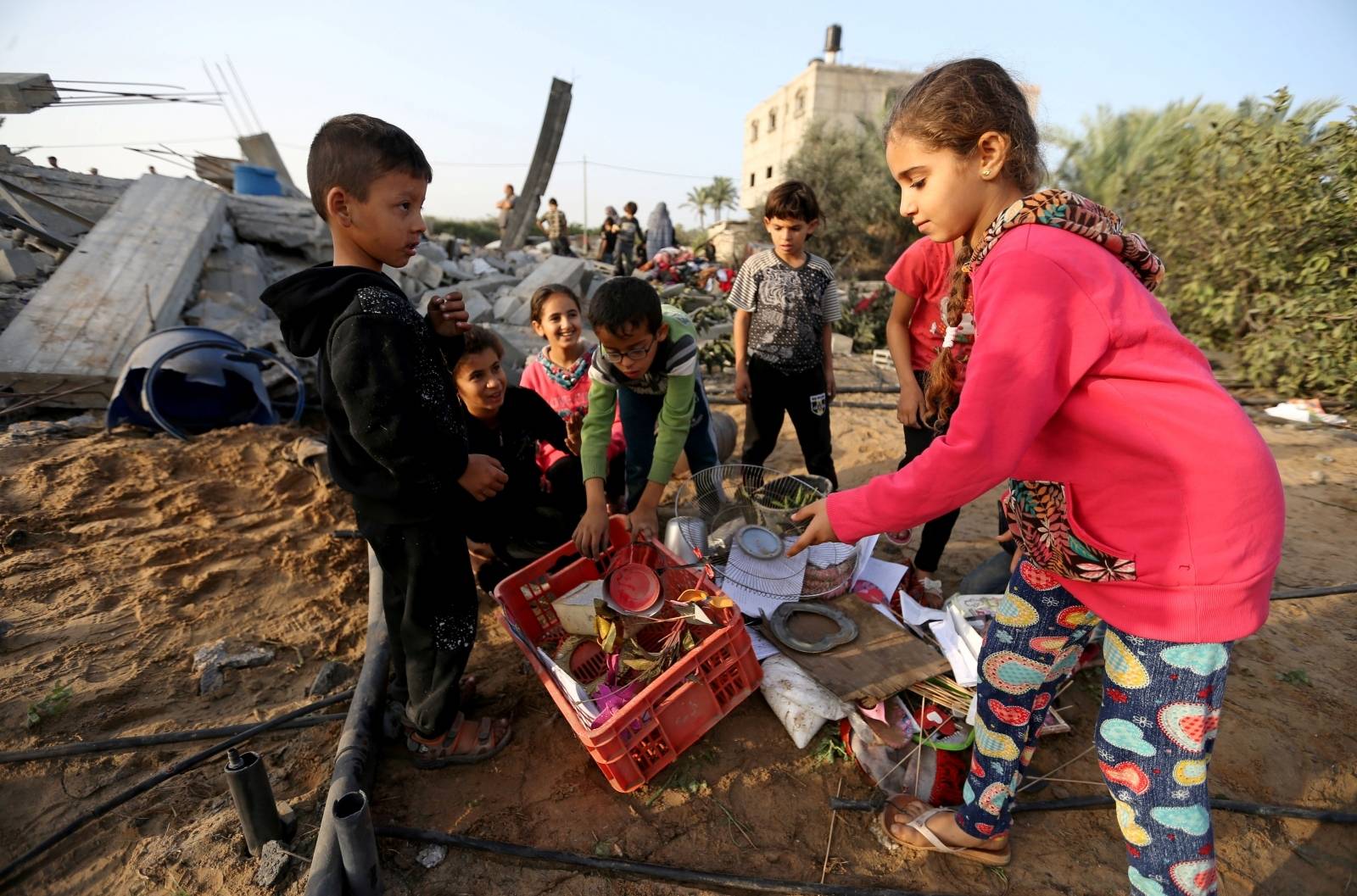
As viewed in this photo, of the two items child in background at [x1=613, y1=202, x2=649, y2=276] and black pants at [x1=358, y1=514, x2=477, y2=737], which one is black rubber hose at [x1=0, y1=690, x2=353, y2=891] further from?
child in background at [x1=613, y1=202, x2=649, y2=276]

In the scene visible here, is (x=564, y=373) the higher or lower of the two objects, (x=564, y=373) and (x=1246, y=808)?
the higher

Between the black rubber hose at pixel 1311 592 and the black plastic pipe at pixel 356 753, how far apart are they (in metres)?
4.12

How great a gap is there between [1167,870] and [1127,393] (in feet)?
3.51

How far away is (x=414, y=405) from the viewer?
5.42 feet

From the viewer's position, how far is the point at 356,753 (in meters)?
2.03

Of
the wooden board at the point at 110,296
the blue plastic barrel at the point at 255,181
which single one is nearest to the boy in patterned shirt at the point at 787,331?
the wooden board at the point at 110,296

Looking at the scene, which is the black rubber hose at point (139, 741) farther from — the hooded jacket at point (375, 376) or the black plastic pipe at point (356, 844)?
the hooded jacket at point (375, 376)

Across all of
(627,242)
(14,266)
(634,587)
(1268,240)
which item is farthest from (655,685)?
(627,242)

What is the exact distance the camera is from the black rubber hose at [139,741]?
6.88 ft

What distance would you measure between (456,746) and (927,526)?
7.61ft

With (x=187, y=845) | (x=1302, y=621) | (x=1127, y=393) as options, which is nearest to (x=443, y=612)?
(x=187, y=845)

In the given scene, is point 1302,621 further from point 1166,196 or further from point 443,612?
point 1166,196

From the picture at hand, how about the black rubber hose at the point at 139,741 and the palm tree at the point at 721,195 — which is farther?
the palm tree at the point at 721,195

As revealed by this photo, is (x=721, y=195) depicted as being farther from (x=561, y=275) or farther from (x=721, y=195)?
(x=561, y=275)
